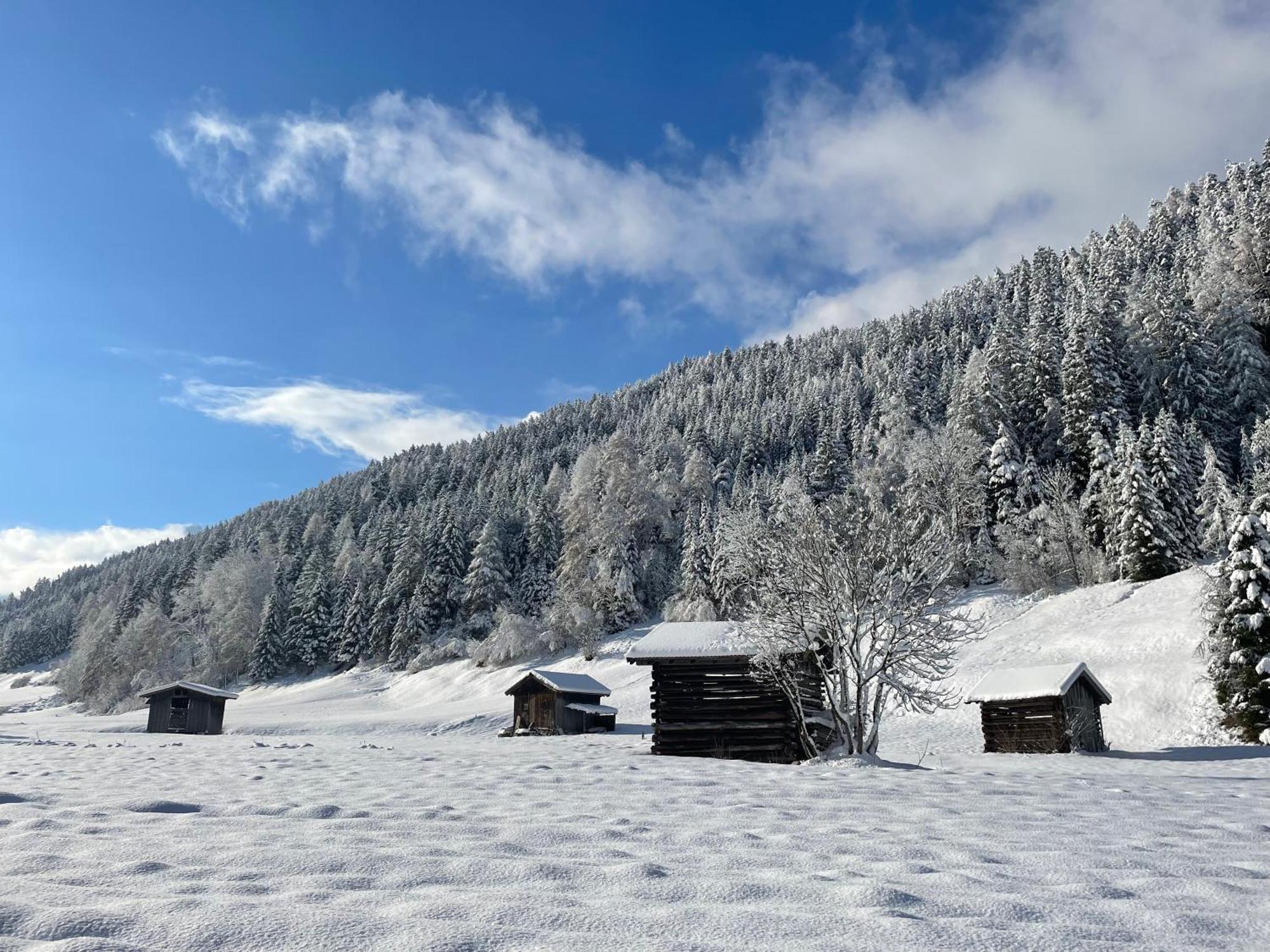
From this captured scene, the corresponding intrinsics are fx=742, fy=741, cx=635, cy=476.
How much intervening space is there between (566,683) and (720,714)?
20147 millimetres

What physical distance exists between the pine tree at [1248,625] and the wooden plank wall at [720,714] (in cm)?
1679

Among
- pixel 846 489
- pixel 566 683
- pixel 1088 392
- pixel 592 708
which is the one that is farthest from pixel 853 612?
pixel 1088 392

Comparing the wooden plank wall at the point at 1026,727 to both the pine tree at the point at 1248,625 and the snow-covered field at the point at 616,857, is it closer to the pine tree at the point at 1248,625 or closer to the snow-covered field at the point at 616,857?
the pine tree at the point at 1248,625

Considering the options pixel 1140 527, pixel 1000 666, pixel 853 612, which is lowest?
pixel 1000 666

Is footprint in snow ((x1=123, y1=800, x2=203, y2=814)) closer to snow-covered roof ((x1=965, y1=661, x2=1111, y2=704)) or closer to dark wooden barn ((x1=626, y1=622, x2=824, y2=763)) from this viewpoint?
dark wooden barn ((x1=626, y1=622, x2=824, y2=763))

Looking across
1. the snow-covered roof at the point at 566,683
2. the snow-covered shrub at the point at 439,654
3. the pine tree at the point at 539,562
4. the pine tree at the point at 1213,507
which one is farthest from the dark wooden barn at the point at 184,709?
the pine tree at the point at 1213,507

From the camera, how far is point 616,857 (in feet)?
17.1

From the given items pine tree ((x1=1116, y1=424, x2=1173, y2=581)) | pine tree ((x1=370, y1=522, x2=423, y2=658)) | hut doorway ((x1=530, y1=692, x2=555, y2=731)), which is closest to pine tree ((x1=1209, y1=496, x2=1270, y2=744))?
pine tree ((x1=1116, y1=424, x2=1173, y2=581))

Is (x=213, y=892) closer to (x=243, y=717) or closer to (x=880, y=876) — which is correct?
(x=880, y=876)

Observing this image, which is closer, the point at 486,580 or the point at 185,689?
the point at 185,689

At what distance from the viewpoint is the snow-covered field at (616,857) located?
11.2ft

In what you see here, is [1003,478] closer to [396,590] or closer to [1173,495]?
[1173,495]

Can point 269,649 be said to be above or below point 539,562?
below

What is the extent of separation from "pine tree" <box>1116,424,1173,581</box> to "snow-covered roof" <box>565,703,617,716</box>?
1246 inches
